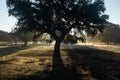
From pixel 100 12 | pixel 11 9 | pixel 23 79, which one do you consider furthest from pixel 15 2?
pixel 23 79

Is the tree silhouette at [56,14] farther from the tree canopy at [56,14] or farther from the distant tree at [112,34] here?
the distant tree at [112,34]

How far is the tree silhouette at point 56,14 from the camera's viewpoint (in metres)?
35.0

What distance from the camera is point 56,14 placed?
3622 cm

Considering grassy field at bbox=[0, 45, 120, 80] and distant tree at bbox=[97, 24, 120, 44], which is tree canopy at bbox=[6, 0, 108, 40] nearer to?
grassy field at bbox=[0, 45, 120, 80]

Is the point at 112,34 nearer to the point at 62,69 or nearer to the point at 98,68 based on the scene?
the point at 98,68

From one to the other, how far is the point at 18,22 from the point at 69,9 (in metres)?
8.34

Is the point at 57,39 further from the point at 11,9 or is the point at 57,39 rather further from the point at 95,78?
the point at 95,78

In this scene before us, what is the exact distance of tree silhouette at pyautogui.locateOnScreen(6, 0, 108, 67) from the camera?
35000mm

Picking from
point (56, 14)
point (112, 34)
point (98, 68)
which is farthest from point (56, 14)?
point (112, 34)


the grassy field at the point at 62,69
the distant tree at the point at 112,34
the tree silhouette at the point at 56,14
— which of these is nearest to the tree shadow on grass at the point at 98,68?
the grassy field at the point at 62,69

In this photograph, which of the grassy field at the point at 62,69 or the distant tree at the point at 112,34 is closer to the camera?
the grassy field at the point at 62,69

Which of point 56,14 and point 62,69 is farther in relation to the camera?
point 56,14

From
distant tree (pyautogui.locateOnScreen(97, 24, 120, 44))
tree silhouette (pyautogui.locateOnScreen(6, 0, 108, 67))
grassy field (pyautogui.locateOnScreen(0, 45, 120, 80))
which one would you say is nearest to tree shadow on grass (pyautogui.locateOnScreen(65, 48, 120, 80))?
grassy field (pyautogui.locateOnScreen(0, 45, 120, 80))

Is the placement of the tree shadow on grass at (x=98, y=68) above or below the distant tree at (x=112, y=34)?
below
